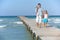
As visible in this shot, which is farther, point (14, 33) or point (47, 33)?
point (14, 33)

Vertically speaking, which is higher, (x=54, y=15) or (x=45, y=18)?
(x=45, y=18)

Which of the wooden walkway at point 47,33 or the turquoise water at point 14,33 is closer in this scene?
the wooden walkway at point 47,33

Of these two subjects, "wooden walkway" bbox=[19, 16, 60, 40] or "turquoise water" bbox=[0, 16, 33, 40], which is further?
"turquoise water" bbox=[0, 16, 33, 40]

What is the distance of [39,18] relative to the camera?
30.2ft

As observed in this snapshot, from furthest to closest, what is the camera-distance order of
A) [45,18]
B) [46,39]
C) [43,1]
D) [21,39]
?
[43,1] → [45,18] → [21,39] → [46,39]

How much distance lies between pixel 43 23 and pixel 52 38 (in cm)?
336

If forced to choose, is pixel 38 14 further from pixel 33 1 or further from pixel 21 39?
pixel 33 1

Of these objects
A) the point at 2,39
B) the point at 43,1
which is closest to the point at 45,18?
the point at 2,39

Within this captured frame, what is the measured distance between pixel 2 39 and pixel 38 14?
195 cm

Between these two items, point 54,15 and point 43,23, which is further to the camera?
point 54,15

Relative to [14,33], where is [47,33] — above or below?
above

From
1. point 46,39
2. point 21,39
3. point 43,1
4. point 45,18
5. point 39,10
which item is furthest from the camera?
point 43,1

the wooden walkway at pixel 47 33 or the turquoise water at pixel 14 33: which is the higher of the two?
the wooden walkway at pixel 47 33

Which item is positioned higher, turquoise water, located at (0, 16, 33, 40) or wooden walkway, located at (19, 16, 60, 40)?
wooden walkway, located at (19, 16, 60, 40)
